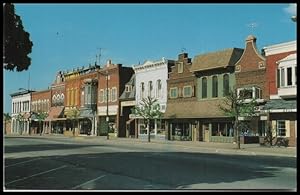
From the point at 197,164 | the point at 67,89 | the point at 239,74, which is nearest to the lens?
the point at 197,164

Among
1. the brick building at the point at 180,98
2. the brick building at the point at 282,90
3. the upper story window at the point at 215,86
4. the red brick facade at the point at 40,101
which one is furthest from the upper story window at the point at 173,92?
the red brick facade at the point at 40,101

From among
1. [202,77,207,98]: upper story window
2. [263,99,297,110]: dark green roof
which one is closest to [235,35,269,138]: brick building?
[263,99,297,110]: dark green roof

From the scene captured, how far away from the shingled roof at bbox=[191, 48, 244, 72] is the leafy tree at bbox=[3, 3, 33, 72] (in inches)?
1119

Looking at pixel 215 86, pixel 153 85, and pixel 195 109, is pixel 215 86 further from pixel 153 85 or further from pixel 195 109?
pixel 153 85

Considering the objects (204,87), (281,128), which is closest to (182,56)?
(204,87)

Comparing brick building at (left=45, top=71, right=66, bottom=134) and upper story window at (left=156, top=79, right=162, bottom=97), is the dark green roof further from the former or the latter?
brick building at (left=45, top=71, right=66, bottom=134)

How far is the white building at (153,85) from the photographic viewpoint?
52812 mm

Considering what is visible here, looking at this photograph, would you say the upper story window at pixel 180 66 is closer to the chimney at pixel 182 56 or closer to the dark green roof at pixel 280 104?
the chimney at pixel 182 56

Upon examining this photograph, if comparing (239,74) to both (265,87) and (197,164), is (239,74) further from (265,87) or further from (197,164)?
(197,164)

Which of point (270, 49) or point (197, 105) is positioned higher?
point (270, 49)

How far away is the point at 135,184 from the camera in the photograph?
47.9 feet

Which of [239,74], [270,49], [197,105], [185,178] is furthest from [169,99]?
[185,178]

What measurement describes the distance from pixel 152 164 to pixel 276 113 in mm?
19630

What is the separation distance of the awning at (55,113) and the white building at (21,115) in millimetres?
3208
